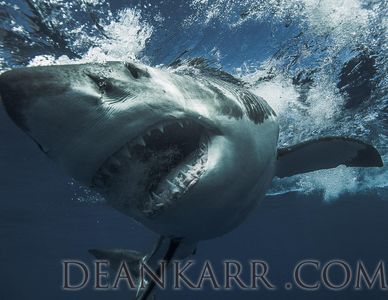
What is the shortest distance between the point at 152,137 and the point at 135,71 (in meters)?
0.55

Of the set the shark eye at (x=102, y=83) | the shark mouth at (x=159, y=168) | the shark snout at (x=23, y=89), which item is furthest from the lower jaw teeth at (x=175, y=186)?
the shark snout at (x=23, y=89)

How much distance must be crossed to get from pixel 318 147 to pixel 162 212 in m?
3.00

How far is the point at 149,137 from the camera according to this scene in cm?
297

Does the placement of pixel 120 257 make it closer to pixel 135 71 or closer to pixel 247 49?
pixel 135 71

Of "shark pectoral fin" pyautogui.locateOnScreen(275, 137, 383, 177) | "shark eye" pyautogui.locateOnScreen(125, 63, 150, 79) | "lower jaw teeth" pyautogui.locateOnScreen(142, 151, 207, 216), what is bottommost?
"lower jaw teeth" pyautogui.locateOnScreen(142, 151, 207, 216)

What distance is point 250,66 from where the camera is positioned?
374 inches

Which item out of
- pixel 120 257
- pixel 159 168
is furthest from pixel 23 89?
pixel 120 257

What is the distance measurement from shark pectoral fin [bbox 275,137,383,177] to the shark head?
1.44 meters

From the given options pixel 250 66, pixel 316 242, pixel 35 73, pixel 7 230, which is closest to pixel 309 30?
pixel 250 66

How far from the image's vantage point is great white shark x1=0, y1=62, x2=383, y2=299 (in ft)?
7.63

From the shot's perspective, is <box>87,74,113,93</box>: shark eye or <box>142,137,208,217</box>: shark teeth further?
<box>142,137,208,217</box>: shark teeth

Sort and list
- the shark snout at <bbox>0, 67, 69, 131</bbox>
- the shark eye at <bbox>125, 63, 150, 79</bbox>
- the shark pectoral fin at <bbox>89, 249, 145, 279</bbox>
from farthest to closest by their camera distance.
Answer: the shark pectoral fin at <bbox>89, 249, 145, 279</bbox> < the shark eye at <bbox>125, 63, 150, 79</bbox> < the shark snout at <bbox>0, 67, 69, 131</bbox>

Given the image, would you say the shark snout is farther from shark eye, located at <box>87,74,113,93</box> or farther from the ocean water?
the ocean water

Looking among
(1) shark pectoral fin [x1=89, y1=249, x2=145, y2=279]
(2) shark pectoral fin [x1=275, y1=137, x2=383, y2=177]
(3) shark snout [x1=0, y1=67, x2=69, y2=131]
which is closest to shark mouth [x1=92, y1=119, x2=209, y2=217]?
(3) shark snout [x1=0, y1=67, x2=69, y2=131]
